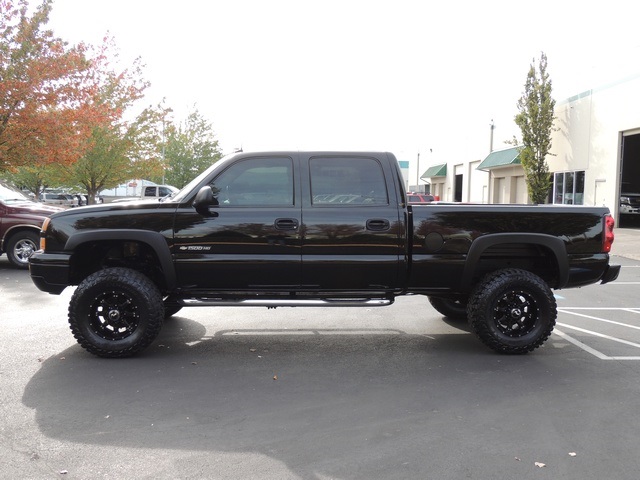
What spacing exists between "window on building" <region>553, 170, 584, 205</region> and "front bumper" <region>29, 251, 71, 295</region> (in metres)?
25.0

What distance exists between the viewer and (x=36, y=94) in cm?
1605

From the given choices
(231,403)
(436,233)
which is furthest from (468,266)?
(231,403)

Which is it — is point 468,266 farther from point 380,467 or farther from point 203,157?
point 203,157

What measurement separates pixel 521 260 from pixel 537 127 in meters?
24.9

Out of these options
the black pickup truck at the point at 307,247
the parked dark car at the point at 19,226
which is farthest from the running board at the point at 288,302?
the parked dark car at the point at 19,226

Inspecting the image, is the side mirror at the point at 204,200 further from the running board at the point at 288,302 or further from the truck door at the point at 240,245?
the running board at the point at 288,302

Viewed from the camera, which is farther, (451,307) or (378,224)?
A: (451,307)

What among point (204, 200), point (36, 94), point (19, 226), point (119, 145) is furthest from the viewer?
point (119, 145)

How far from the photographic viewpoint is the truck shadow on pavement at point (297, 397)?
3729mm

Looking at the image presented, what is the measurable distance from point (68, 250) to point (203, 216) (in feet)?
4.44

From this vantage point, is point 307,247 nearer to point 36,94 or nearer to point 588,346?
point 588,346

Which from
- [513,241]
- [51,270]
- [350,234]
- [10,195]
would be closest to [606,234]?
[513,241]

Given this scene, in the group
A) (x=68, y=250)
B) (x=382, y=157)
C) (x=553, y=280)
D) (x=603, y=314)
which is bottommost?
(x=603, y=314)

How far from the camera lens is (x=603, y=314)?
821 centimetres
